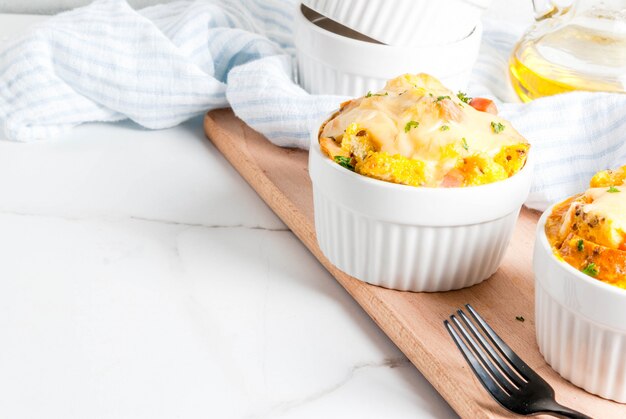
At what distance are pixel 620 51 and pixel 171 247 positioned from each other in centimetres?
87

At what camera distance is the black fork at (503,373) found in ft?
3.36

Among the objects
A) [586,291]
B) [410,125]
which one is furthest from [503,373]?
[410,125]

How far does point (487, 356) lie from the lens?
3.60ft

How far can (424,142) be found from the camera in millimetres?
1212

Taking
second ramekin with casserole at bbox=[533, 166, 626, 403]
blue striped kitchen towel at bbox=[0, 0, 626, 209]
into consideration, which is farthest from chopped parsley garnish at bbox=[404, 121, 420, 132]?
blue striped kitchen towel at bbox=[0, 0, 626, 209]

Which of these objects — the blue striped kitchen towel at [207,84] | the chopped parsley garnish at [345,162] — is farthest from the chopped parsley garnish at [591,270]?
the blue striped kitchen towel at [207,84]

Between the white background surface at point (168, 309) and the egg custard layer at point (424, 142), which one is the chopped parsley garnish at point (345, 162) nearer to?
the egg custard layer at point (424, 142)

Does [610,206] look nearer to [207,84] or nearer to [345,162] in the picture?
[345,162]

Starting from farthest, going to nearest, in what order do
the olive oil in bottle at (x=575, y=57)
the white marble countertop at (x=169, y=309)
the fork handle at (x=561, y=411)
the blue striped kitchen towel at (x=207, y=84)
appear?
the olive oil in bottle at (x=575, y=57) → the blue striped kitchen towel at (x=207, y=84) → the white marble countertop at (x=169, y=309) → the fork handle at (x=561, y=411)

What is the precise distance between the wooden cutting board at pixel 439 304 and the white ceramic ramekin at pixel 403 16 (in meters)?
0.25

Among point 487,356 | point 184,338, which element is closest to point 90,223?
point 184,338

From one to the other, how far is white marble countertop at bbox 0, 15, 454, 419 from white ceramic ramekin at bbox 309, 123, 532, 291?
0.25 ft

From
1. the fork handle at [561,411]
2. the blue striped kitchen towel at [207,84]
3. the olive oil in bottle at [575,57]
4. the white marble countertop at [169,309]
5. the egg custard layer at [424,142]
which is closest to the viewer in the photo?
the fork handle at [561,411]

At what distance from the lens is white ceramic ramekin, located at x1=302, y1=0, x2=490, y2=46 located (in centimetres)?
159
